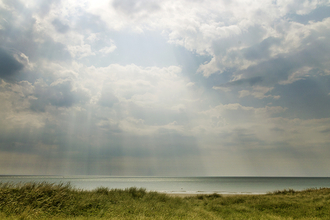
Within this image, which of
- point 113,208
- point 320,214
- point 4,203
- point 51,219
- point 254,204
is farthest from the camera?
point 254,204

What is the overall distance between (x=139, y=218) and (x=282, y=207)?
46.7 ft

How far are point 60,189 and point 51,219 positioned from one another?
590cm

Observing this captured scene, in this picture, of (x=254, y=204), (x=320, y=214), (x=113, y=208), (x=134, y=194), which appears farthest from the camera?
(x=134, y=194)

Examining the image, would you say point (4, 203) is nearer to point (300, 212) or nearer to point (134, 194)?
point (134, 194)

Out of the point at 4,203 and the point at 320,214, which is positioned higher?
the point at 4,203

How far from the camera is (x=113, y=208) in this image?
13852 millimetres

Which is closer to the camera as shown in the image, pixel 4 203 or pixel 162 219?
pixel 162 219

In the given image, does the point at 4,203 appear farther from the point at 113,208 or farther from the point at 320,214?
the point at 320,214

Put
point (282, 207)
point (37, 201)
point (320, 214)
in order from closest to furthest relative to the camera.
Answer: point (37, 201) < point (320, 214) < point (282, 207)

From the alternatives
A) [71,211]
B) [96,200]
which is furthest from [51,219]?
[96,200]

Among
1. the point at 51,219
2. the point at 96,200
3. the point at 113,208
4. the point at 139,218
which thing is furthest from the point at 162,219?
the point at 96,200

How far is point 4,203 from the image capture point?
1206cm

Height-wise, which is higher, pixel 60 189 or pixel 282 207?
pixel 60 189

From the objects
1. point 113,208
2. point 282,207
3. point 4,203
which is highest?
point 4,203
